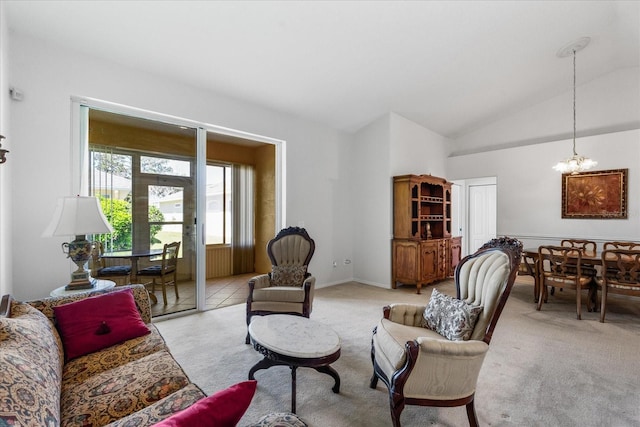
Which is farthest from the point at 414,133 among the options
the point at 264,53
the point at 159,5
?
the point at 159,5

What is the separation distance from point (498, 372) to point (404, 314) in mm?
954

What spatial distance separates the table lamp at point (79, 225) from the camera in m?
2.33

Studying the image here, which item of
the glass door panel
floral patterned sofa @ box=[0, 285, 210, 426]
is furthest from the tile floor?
floral patterned sofa @ box=[0, 285, 210, 426]

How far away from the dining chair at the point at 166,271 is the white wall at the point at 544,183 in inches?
231

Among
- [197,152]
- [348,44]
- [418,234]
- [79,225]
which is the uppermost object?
[348,44]

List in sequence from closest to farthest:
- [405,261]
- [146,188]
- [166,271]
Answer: [146,188], [166,271], [405,261]

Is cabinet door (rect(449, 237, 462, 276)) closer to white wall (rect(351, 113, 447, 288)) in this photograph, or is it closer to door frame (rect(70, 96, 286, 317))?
white wall (rect(351, 113, 447, 288))

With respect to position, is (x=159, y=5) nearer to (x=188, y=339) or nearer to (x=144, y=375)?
(x=144, y=375)

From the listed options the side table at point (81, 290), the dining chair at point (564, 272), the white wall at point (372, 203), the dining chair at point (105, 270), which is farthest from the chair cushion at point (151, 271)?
the dining chair at point (564, 272)

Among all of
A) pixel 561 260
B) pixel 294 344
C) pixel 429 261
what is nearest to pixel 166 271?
pixel 294 344

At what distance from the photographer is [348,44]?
3.47m

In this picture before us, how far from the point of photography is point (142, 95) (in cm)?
336

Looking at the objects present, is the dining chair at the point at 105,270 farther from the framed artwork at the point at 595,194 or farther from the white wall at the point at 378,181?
the framed artwork at the point at 595,194

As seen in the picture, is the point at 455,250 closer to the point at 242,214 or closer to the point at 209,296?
the point at 242,214
